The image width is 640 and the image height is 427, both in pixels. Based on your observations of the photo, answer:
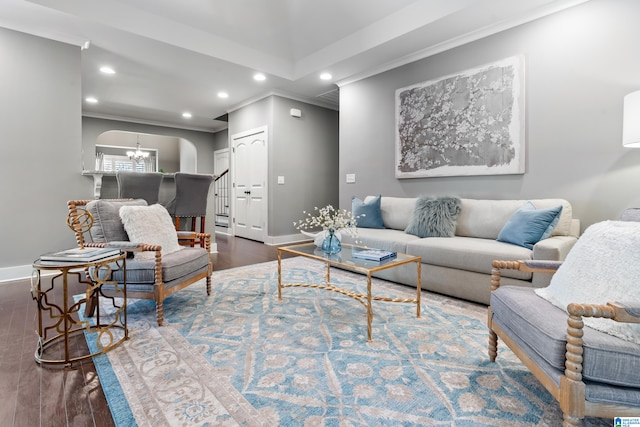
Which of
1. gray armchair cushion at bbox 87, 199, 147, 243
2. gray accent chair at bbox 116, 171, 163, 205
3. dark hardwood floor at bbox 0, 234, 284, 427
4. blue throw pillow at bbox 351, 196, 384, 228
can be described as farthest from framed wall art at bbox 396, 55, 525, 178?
dark hardwood floor at bbox 0, 234, 284, 427

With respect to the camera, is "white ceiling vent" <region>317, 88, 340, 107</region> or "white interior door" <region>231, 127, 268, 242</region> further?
"white interior door" <region>231, 127, 268, 242</region>

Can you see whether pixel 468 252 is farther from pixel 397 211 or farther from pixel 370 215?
pixel 370 215

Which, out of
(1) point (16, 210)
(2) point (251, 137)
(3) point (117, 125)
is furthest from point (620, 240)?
(3) point (117, 125)

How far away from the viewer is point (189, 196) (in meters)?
4.05

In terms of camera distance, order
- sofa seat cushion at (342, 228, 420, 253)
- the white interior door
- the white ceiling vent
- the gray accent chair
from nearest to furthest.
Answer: sofa seat cushion at (342, 228, 420, 253) → the gray accent chair → the white ceiling vent → the white interior door

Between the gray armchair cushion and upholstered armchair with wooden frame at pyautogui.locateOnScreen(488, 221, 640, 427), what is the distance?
2589 millimetres

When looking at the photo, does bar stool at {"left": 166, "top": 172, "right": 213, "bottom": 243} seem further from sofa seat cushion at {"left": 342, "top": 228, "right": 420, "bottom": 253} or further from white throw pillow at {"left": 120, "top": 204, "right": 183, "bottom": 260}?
sofa seat cushion at {"left": 342, "top": 228, "right": 420, "bottom": 253}

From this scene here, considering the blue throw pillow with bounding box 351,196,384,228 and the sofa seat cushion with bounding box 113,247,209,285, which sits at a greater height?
the blue throw pillow with bounding box 351,196,384,228

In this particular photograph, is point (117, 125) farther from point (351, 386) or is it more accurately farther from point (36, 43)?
point (351, 386)

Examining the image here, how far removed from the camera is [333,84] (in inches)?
198

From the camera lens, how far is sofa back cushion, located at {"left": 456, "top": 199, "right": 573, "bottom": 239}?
9.05ft

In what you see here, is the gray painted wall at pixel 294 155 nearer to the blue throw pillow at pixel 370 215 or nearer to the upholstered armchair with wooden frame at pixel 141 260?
the blue throw pillow at pixel 370 215

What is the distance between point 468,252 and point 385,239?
31.7 inches

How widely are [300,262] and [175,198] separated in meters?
1.78
